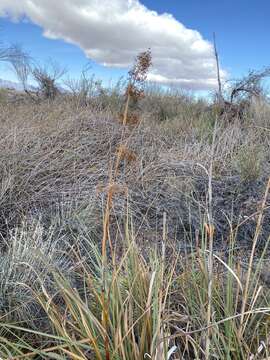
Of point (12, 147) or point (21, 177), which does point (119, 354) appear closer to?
point (21, 177)

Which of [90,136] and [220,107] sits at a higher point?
[220,107]

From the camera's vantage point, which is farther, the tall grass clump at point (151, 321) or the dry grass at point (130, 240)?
the dry grass at point (130, 240)

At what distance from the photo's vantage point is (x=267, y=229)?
3.66 m

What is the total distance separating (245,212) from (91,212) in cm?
164

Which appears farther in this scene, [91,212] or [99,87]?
[99,87]

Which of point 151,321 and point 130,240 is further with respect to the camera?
point 130,240

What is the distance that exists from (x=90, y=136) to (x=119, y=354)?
4.07 m

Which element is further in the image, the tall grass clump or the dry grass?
the dry grass

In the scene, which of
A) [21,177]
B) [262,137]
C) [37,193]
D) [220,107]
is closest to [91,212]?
[37,193]

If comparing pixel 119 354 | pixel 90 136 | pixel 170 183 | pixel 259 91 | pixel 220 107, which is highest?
pixel 259 91

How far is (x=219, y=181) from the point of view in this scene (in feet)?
15.0

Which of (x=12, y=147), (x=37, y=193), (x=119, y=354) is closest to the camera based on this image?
(x=119, y=354)

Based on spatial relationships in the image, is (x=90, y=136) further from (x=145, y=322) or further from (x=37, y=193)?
(x=145, y=322)

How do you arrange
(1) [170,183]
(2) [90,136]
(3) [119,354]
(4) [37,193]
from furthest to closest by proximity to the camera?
1. (2) [90,136]
2. (1) [170,183]
3. (4) [37,193]
4. (3) [119,354]
